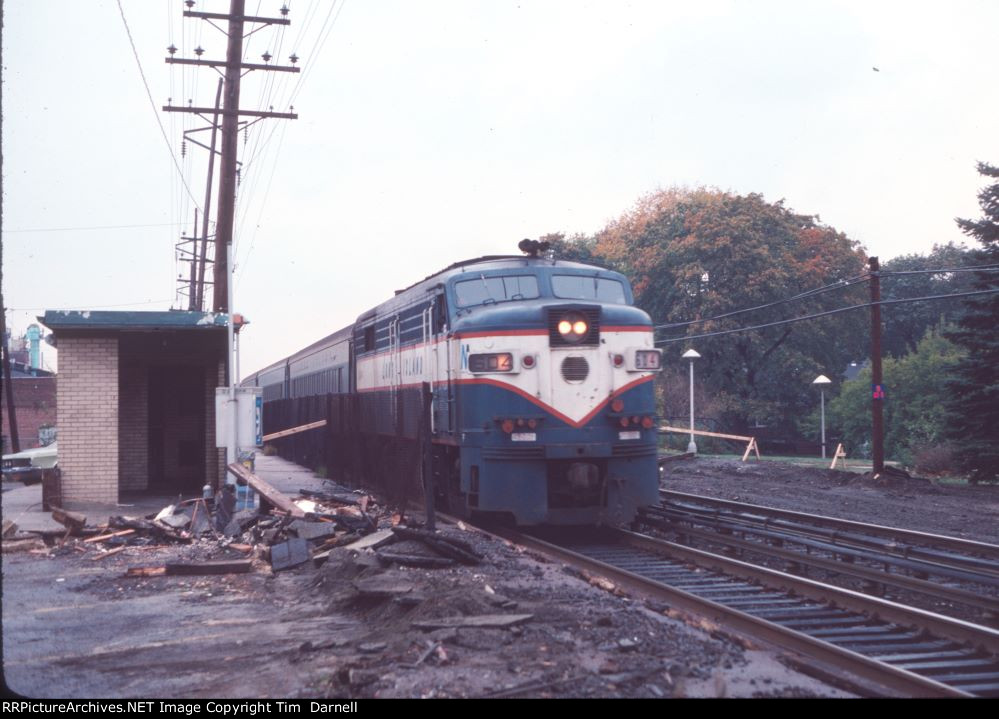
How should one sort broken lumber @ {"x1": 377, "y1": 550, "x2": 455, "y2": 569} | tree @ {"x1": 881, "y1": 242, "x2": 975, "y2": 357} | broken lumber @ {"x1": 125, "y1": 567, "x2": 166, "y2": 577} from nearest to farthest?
broken lumber @ {"x1": 377, "y1": 550, "x2": 455, "y2": 569}, broken lumber @ {"x1": 125, "y1": 567, "x2": 166, "y2": 577}, tree @ {"x1": 881, "y1": 242, "x2": 975, "y2": 357}

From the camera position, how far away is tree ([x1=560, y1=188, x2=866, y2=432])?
42844 mm

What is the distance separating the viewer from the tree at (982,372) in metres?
22.5

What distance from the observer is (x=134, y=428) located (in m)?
18.6

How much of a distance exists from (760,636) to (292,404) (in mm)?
25074

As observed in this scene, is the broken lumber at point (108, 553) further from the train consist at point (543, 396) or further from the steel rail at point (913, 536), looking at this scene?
the steel rail at point (913, 536)

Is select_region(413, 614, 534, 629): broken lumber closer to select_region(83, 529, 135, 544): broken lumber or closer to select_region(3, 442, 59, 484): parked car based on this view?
select_region(83, 529, 135, 544): broken lumber

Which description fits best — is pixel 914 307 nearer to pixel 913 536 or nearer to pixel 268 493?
pixel 913 536

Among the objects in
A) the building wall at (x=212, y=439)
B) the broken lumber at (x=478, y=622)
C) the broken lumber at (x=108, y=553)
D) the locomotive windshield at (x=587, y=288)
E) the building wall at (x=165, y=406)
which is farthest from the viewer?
the building wall at (x=165, y=406)

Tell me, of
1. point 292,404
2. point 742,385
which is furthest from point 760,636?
point 742,385

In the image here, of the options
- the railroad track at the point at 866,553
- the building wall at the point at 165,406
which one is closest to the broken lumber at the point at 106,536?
the building wall at the point at 165,406

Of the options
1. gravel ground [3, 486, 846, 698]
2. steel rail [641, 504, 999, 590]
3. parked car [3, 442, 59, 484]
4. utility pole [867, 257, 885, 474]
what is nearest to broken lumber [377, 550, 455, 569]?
gravel ground [3, 486, 846, 698]

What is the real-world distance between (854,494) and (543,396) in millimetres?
11837

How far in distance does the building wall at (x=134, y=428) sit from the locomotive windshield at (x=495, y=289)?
27.4 ft

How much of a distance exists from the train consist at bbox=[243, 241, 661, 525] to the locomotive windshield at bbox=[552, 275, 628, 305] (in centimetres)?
3
